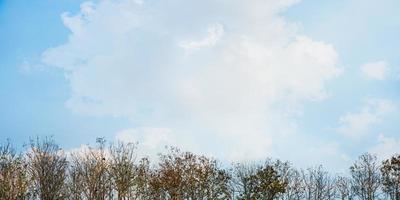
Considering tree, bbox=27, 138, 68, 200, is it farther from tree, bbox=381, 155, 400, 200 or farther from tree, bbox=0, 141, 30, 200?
tree, bbox=381, 155, 400, 200

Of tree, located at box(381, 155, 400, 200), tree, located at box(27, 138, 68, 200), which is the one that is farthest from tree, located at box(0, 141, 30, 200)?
tree, located at box(381, 155, 400, 200)

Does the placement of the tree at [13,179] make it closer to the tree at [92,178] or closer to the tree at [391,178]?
the tree at [92,178]

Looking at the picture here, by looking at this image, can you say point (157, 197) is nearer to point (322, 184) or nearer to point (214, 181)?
point (214, 181)

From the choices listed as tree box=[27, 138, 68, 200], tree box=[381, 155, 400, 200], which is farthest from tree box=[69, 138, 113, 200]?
tree box=[381, 155, 400, 200]

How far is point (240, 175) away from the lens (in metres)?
59.2

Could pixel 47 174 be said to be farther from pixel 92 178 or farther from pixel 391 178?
pixel 391 178

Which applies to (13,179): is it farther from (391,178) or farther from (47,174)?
(391,178)

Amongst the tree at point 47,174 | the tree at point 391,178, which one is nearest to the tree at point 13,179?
the tree at point 47,174

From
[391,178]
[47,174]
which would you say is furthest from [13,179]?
[391,178]

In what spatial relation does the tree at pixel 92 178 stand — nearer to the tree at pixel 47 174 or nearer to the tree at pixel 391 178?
the tree at pixel 47 174

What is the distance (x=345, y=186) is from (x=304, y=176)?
4.42 m

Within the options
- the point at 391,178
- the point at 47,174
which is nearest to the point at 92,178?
the point at 47,174

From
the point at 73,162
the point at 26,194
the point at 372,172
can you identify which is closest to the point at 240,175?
the point at 372,172

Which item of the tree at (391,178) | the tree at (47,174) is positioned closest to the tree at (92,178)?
the tree at (47,174)
